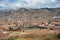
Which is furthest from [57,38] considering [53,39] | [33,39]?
[33,39]

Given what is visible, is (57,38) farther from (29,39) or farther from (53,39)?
(29,39)

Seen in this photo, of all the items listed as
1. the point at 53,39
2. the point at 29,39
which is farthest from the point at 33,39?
the point at 53,39

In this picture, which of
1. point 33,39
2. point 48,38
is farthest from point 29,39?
point 48,38

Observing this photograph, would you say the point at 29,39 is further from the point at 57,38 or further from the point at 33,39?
the point at 57,38

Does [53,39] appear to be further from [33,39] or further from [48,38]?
[33,39]
